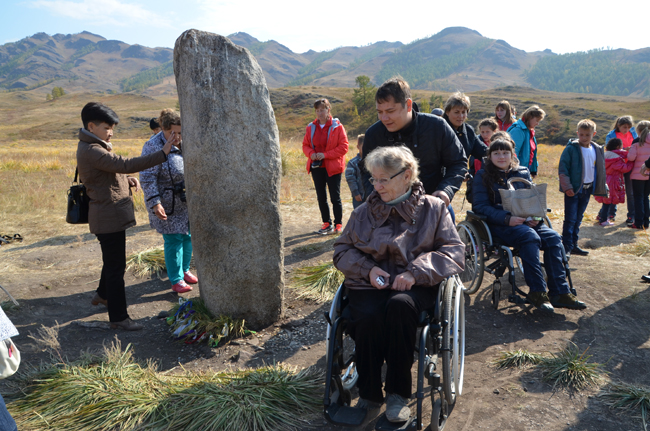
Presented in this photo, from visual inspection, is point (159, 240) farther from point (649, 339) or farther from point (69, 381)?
point (649, 339)

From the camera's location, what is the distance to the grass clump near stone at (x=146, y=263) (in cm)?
536

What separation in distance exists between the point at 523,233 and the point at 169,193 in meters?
3.61

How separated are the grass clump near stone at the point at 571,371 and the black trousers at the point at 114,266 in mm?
3568

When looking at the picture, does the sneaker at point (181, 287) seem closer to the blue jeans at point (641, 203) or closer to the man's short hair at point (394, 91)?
the man's short hair at point (394, 91)

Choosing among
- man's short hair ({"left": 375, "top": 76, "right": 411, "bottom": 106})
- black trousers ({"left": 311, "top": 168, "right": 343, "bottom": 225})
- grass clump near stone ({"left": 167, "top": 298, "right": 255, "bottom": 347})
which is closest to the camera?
man's short hair ({"left": 375, "top": 76, "right": 411, "bottom": 106})

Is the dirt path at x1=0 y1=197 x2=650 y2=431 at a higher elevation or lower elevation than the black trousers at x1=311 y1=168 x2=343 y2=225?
lower

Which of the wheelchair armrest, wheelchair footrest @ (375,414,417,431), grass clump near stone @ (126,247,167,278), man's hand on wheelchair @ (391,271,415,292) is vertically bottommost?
wheelchair footrest @ (375,414,417,431)

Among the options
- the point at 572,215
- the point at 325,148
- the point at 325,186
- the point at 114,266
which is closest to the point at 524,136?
the point at 572,215

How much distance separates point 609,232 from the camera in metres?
6.97

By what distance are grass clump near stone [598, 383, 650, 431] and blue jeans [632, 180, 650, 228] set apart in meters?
5.66

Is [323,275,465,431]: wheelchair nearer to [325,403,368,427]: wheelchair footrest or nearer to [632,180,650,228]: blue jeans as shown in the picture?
[325,403,368,427]: wheelchair footrest

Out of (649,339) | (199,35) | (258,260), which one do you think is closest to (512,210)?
(649,339)

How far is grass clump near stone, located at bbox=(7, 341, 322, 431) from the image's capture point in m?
2.56

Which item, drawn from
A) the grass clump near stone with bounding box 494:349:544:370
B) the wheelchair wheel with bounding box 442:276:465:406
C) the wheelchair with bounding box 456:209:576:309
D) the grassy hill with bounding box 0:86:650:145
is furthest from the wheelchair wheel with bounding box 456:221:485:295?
the grassy hill with bounding box 0:86:650:145
